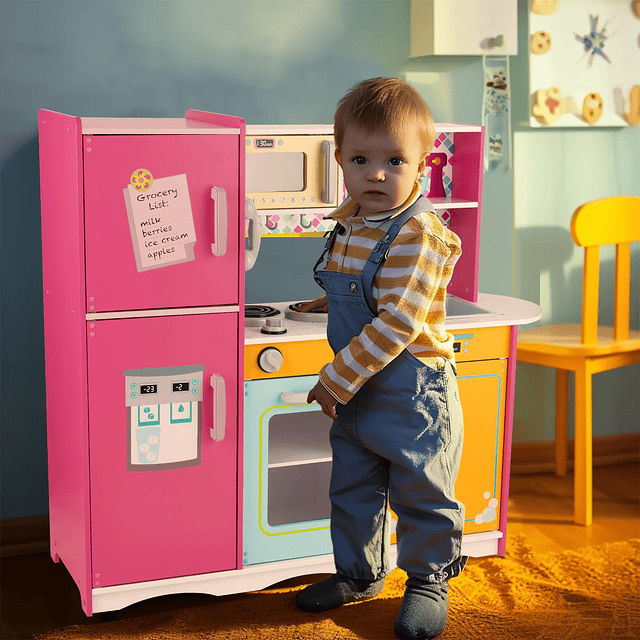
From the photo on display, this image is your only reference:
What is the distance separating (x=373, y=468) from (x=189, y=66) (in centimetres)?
132

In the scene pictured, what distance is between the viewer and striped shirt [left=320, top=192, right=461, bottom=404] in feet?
6.23

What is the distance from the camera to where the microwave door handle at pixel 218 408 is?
2240 millimetres

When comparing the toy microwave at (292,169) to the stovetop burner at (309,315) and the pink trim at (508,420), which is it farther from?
the pink trim at (508,420)

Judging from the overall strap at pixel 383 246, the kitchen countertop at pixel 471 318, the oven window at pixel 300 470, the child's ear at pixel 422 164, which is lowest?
the oven window at pixel 300 470

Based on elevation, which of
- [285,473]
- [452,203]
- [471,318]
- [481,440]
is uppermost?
[452,203]

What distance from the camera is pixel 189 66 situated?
2.69 m

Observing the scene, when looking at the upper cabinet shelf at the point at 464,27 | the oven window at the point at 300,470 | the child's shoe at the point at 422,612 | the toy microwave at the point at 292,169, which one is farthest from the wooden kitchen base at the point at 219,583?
the upper cabinet shelf at the point at 464,27

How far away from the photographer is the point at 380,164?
189 cm

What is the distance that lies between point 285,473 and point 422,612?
0.66 m

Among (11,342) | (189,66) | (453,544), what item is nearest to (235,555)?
(453,544)

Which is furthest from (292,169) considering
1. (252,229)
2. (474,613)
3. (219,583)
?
(474,613)

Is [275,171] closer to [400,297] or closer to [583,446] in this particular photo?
[400,297]

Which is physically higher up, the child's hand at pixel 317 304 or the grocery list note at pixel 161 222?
Result: the grocery list note at pixel 161 222

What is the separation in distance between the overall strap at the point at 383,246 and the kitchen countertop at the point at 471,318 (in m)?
0.44
